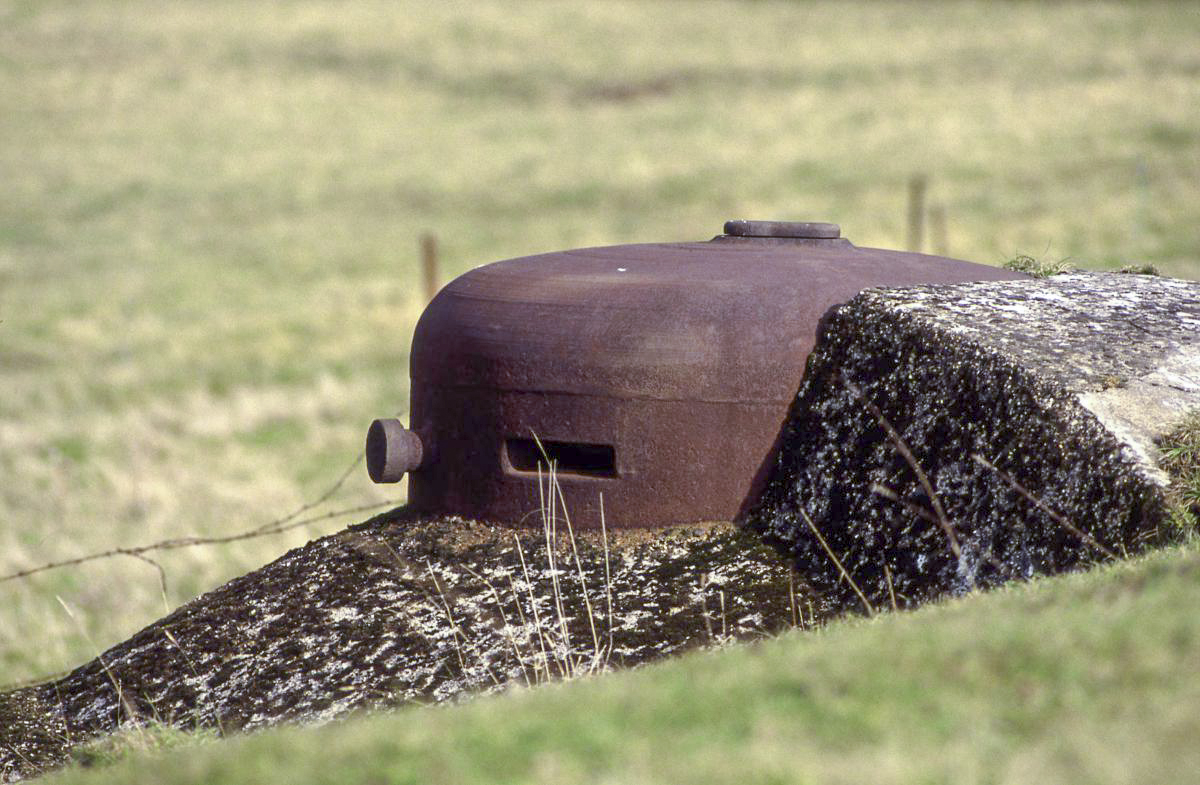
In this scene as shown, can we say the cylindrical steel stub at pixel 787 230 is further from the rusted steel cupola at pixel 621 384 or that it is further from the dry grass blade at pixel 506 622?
the dry grass blade at pixel 506 622

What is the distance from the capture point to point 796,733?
2395 millimetres

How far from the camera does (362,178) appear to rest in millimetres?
34719

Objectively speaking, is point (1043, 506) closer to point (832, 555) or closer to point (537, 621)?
point (832, 555)

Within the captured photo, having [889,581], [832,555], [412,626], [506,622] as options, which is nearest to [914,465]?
[889,581]

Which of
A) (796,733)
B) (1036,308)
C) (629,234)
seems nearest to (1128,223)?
(629,234)

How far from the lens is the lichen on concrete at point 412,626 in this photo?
4.16m

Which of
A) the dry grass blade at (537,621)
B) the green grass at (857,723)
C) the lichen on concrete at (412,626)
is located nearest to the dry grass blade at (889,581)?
the lichen on concrete at (412,626)

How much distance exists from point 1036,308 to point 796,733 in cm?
276

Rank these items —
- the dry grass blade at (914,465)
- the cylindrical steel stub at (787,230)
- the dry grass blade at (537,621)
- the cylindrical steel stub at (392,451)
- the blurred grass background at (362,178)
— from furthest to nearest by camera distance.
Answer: the blurred grass background at (362,178) < the cylindrical steel stub at (787,230) < the cylindrical steel stub at (392,451) < the dry grass blade at (914,465) < the dry grass blade at (537,621)

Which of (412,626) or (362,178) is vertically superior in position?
(412,626)

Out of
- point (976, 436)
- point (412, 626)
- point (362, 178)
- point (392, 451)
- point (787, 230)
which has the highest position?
point (787, 230)

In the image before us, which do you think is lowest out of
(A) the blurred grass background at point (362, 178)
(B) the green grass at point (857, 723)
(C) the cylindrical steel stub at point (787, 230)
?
(A) the blurred grass background at point (362, 178)

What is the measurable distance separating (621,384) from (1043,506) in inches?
53.2

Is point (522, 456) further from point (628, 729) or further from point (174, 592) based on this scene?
point (174, 592)
